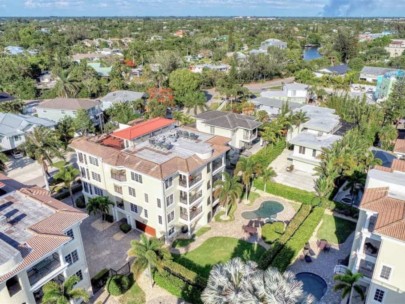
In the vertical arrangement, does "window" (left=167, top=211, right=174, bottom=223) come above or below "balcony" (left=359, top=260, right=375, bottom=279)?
below

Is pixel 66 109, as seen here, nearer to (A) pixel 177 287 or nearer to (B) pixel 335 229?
(A) pixel 177 287

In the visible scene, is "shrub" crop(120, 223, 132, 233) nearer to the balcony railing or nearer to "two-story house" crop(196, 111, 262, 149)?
the balcony railing

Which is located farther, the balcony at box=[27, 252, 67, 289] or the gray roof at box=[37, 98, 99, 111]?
the gray roof at box=[37, 98, 99, 111]

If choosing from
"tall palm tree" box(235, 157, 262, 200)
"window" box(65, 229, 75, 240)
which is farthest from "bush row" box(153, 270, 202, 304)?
"tall palm tree" box(235, 157, 262, 200)

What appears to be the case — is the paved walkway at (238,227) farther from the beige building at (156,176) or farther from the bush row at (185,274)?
the bush row at (185,274)

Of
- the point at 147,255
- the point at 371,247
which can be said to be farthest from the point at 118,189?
the point at 371,247

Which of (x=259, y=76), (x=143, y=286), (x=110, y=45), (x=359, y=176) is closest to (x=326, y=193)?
(x=359, y=176)

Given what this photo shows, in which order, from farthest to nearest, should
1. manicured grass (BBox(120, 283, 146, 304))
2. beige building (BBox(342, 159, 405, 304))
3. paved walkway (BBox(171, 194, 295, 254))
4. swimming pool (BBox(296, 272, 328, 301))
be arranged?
1. paved walkway (BBox(171, 194, 295, 254))
2. swimming pool (BBox(296, 272, 328, 301))
3. manicured grass (BBox(120, 283, 146, 304))
4. beige building (BBox(342, 159, 405, 304))

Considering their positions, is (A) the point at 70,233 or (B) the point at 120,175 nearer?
(A) the point at 70,233
